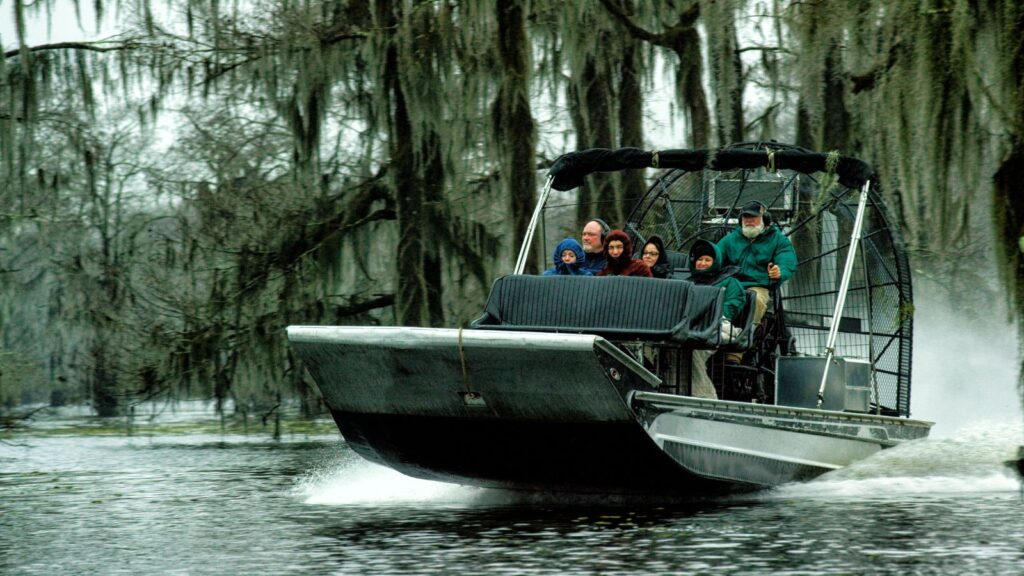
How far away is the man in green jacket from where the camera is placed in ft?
41.3

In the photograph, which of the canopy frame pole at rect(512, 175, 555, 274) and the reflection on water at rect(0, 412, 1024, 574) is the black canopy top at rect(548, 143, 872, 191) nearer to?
the canopy frame pole at rect(512, 175, 555, 274)

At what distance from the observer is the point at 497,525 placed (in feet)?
A: 32.9

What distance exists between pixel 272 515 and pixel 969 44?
5.26m

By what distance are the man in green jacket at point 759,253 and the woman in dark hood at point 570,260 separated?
1274 mm

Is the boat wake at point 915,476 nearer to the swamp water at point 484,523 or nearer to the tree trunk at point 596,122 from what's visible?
the swamp water at point 484,523

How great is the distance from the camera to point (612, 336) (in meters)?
11.2

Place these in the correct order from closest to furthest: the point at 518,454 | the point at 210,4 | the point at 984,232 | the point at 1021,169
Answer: the point at 1021,169 < the point at 518,454 < the point at 210,4 < the point at 984,232

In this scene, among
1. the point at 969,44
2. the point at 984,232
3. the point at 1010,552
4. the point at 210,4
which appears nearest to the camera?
the point at 1010,552

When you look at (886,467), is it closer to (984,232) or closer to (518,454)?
(518,454)

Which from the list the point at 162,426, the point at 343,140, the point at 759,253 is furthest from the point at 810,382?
the point at 162,426

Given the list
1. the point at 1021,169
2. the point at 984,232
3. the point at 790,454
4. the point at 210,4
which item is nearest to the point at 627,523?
the point at 790,454

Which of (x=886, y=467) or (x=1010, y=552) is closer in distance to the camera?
(x=1010, y=552)

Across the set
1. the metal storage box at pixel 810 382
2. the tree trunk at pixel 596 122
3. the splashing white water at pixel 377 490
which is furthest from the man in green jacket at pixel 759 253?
the tree trunk at pixel 596 122

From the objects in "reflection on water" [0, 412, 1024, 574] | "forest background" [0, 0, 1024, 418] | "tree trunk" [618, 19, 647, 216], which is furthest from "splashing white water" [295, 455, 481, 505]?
"tree trunk" [618, 19, 647, 216]
